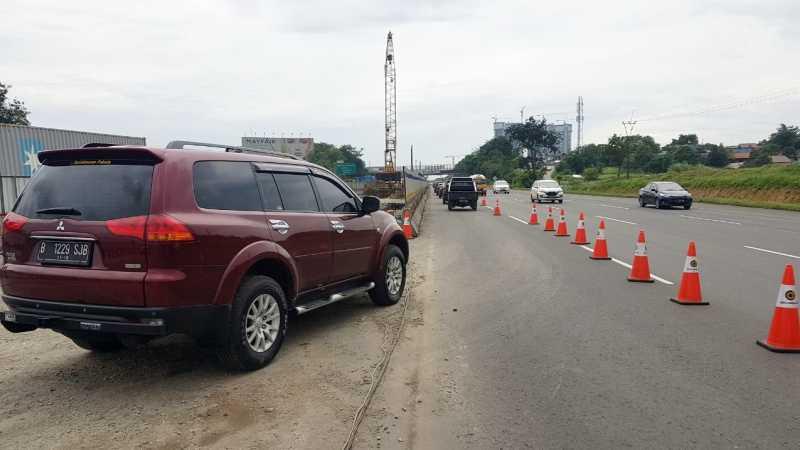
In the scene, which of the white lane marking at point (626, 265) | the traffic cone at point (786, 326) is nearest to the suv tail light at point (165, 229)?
the traffic cone at point (786, 326)

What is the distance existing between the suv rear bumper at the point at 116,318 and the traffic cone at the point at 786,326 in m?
5.00

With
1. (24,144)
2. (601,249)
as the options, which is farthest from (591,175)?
(601,249)

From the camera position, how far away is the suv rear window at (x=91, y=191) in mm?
4383

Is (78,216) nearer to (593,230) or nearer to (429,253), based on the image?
(429,253)

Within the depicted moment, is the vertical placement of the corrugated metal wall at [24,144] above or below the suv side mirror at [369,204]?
above

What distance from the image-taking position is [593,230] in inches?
713

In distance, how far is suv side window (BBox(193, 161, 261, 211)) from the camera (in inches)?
186

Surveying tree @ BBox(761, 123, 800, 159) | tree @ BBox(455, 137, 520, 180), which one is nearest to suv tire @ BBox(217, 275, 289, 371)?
tree @ BBox(761, 123, 800, 159)

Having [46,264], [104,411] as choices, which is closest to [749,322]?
[104,411]

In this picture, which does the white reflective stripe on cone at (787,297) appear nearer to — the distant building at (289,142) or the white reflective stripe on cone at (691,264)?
the white reflective stripe on cone at (691,264)

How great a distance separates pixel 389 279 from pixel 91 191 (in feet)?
12.7

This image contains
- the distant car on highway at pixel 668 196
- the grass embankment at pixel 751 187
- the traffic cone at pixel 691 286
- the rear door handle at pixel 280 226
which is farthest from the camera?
the grass embankment at pixel 751 187

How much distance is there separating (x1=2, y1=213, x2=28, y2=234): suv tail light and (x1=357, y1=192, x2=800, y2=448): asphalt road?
10.3 ft

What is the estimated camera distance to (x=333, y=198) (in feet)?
21.7
